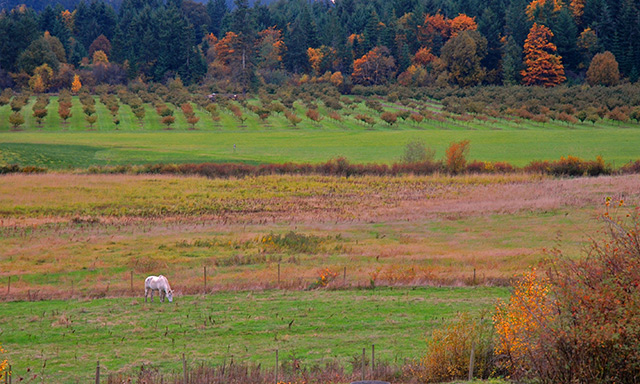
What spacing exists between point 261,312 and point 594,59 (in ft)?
468

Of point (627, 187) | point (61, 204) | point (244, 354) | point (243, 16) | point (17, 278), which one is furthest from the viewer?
point (243, 16)

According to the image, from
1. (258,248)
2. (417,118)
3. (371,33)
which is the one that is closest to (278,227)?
(258,248)

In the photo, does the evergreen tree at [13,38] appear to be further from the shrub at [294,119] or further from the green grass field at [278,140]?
the shrub at [294,119]

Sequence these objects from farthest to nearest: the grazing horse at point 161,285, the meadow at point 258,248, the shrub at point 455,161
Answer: the shrub at point 455,161 < the grazing horse at point 161,285 < the meadow at point 258,248

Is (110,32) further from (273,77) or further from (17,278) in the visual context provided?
(17,278)

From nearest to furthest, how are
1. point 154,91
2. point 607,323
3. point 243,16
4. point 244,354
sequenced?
point 607,323, point 244,354, point 154,91, point 243,16

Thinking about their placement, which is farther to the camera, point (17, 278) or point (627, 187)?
point (627, 187)

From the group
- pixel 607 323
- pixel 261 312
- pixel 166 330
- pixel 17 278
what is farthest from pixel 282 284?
pixel 607 323

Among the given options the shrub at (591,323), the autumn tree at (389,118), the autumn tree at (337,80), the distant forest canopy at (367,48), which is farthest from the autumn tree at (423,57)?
the shrub at (591,323)

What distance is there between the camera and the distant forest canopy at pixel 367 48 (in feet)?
486

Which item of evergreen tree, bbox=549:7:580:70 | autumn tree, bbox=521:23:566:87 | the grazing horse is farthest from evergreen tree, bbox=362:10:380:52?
the grazing horse

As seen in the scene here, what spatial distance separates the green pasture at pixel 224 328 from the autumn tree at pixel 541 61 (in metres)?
133

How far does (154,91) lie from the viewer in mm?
140375

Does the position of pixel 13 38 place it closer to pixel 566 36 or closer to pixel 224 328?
pixel 566 36
